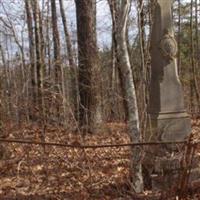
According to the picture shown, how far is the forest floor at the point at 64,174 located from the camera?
608 cm

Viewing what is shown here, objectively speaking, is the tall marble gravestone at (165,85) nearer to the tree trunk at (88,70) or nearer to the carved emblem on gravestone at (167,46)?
the carved emblem on gravestone at (167,46)

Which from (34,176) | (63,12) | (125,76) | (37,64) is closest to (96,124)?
(37,64)

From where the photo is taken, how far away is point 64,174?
6719 millimetres

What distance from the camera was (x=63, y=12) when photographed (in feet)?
68.1

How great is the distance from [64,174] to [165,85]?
235 centimetres

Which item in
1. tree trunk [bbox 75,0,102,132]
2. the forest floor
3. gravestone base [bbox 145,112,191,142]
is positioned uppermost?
tree trunk [bbox 75,0,102,132]

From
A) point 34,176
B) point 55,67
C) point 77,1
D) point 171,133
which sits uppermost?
point 77,1

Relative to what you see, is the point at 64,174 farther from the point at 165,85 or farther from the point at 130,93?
the point at 165,85

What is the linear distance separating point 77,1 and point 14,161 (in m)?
5.21

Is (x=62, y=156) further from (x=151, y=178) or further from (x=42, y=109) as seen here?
(x=42, y=109)

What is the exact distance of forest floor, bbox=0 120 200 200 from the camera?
6080 mm

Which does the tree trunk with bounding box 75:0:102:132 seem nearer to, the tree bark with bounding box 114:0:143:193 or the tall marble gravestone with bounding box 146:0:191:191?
the tall marble gravestone with bounding box 146:0:191:191

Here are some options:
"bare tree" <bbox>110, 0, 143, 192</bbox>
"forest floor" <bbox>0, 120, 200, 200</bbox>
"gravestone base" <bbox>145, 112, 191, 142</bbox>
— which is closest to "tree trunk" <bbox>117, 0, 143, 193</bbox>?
"bare tree" <bbox>110, 0, 143, 192</bbox>

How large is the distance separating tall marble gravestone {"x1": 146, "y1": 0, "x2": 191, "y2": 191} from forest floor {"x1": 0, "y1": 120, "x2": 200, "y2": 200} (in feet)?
3.01
